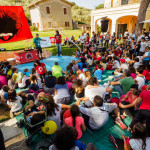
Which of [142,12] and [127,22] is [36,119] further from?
[127,22]

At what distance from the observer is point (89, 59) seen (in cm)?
758

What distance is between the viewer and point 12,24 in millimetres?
5348

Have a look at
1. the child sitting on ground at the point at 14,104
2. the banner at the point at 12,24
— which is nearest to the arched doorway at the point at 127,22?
the banner at the point at 12,24

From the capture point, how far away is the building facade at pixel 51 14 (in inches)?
1159

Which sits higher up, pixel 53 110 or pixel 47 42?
pixel 47 42

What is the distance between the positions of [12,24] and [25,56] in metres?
3.44

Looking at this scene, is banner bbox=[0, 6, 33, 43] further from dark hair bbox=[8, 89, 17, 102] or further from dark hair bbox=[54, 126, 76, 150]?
dark hair bbox=[54, 126, 76, 150]

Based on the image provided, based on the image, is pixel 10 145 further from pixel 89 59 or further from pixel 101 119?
pixel 89 59

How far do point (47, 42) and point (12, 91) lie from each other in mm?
8826

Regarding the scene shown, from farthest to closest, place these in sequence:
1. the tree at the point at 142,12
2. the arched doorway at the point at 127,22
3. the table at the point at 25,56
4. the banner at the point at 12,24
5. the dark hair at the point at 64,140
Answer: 1. the arched doorway at the point at 127,22
2. the tree at the point at 142,12
3. the table at the point at 25,56
4. the banner at the point at 12,24
5. the dark hair at the point at 64,140

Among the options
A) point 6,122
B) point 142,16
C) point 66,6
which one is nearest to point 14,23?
point 6,122

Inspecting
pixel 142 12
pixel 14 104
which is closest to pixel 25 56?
pixel 14 104

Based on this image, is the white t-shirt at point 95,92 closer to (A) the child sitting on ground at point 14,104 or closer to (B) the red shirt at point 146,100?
(B) the red shirt at point 146,100

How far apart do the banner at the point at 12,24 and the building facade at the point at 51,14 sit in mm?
26529
